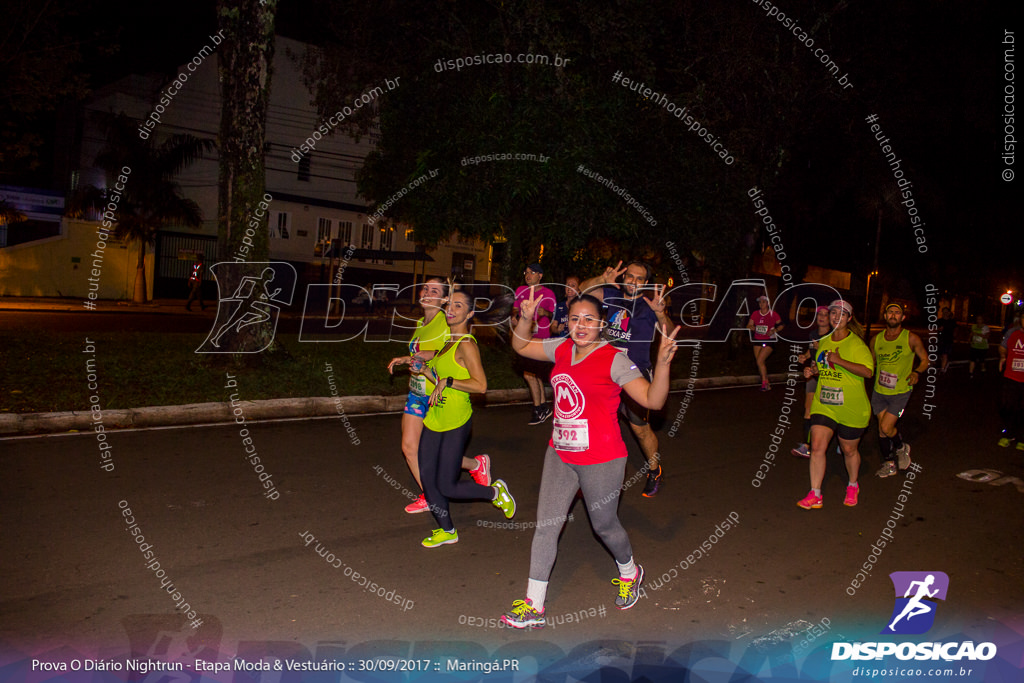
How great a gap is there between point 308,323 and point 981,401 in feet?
61.5

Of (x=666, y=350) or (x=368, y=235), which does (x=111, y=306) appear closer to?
(x=368, y=235)

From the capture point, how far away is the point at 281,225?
3409 centimetres

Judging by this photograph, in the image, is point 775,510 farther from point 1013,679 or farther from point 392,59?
point 392,59

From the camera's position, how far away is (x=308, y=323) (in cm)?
2512

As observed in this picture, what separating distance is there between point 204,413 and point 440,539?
5.21m

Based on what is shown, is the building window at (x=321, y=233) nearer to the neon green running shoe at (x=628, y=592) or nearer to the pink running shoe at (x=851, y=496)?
the pink running shoe at (x=851, y=496)

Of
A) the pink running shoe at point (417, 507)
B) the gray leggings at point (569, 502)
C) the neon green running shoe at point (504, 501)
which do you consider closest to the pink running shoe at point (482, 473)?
the neon green running shoe at point (504, 501)

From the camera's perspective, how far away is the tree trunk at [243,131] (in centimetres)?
1192

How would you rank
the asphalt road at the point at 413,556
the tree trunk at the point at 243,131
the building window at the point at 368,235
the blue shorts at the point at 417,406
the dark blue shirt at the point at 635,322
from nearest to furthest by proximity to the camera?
the asphalt road at the point at 413,556, the blue shorts at the point at 417,406, the dark blue shirt at the point at 635,322, the tree trunk at the point at 243,131, the building window at the point at 368,235

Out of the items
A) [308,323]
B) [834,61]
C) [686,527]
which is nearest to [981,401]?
[834,61]

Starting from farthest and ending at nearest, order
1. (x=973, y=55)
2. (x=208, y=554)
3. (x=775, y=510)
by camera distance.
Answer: (x=973, y=55) → (x=775, y=510) → (x=208, y=554)

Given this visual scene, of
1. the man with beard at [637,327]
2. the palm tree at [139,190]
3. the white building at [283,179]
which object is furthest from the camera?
the white building at [283,179]

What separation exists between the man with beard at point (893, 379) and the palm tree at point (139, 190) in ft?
81.9

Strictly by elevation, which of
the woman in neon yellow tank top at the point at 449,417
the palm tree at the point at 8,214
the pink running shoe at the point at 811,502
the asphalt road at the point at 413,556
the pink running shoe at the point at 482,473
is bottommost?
the asphalt road at the point at 413,556
